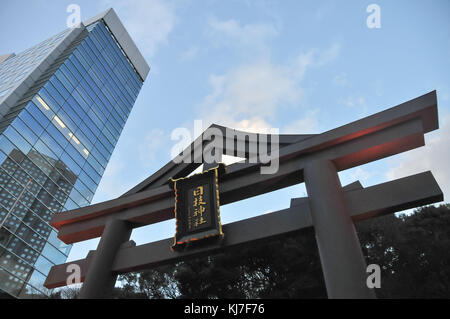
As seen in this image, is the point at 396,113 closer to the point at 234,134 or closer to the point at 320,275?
the point at 234,134

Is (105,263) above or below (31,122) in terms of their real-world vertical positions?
below

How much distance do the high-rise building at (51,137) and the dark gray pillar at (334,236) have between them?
48.9ft

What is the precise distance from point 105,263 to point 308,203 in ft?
18.5

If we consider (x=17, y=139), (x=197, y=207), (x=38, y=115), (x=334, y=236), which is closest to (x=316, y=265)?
(x=334, y=236)

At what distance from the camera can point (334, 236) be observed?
591cm

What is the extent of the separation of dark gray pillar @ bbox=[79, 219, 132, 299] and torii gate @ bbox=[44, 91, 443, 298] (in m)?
0.03

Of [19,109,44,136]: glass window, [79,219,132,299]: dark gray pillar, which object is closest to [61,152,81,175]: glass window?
[19,109,44,136]: glass window

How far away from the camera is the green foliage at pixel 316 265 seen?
422 inches

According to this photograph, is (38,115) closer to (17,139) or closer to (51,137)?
(51,137)

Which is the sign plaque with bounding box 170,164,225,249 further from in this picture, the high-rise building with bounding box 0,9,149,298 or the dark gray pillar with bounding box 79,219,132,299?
the high-rise building with bounding box 0,9,149,298

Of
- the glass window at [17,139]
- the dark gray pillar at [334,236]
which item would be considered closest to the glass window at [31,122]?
the glass window at [17,139]

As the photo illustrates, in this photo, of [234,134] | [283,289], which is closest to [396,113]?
[234,134]

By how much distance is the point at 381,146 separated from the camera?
7016 mm
